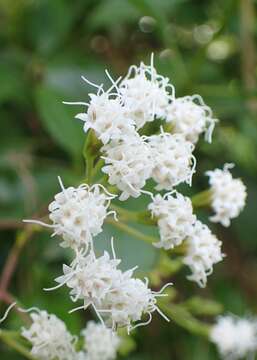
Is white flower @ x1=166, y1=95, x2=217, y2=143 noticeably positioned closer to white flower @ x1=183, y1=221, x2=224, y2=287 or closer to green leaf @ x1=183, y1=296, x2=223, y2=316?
white flower @ x1=183, y1=221, x2=224, y2=287

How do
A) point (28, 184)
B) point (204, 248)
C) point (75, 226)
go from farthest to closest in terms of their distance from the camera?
point (28, 184), point (204, 248), point (75, 226)

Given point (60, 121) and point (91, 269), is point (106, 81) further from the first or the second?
point (91, 269)

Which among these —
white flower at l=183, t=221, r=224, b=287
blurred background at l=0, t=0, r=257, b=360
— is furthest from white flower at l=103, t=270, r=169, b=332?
blurred background at l=0, t=0, r=257, b=360

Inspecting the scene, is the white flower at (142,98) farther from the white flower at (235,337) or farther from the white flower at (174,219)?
the white flower at (235,337)

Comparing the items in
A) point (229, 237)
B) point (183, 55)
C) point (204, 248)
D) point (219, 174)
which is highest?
point (183, 55)

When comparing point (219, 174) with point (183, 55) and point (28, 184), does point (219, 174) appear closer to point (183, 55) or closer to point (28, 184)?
point (28, 184)

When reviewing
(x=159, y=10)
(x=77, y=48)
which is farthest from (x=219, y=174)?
(x=77, y=48)
